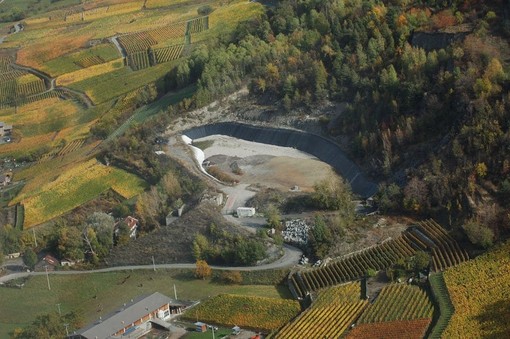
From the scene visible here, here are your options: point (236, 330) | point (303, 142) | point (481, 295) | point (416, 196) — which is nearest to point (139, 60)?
point (303, 142)

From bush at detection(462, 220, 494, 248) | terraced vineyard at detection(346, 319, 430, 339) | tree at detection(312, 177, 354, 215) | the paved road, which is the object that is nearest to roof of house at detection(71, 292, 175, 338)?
the paved road

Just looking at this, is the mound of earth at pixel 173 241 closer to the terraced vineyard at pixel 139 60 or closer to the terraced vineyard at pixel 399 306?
the terraced vineyard at pixel 399 306

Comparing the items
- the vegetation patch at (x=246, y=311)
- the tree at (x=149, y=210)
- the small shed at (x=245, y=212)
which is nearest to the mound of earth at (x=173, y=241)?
the small shed at (x=245, y=212)

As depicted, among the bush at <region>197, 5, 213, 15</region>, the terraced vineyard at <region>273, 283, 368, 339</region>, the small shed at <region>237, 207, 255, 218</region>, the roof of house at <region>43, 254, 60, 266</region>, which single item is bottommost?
the roof of house at <region>43, 254, 60, 266</region>

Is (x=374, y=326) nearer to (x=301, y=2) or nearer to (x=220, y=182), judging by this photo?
(x=220, y=182)

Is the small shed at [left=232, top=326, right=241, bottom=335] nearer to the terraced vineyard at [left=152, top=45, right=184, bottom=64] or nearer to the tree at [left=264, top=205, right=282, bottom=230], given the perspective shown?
the tree at [left=264, top=205, right=282, bottom=230]
